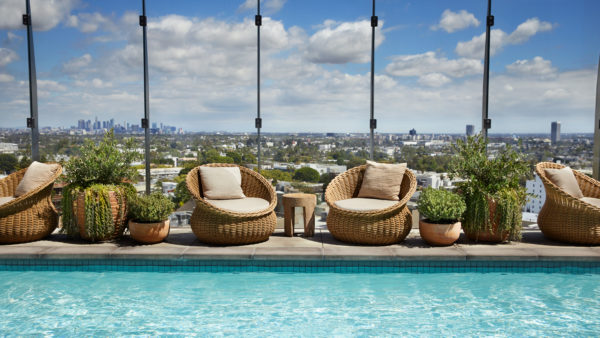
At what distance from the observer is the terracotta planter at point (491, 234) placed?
16.2ft

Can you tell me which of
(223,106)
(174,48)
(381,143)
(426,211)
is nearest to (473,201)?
(426,211)

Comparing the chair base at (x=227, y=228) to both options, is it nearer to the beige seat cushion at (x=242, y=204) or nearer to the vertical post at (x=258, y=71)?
the beige seat cushion at (x=242, y=204)

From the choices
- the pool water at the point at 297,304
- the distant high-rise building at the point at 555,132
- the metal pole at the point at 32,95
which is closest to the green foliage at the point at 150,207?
the pool water at the point at 297,304

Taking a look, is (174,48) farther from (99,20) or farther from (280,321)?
(280,321)

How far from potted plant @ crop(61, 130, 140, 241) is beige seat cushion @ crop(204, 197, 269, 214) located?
98 cm

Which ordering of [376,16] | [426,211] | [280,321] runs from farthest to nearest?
[376,16] → [426,211] → [280,321]

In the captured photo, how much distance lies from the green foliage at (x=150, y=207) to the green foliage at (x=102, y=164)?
1.29ft

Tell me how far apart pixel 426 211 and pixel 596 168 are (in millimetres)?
2927

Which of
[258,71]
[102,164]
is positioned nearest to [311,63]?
[258,71]

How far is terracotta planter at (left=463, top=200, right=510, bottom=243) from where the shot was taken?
16.2 ft

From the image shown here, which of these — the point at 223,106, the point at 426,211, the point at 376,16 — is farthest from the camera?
the point at 223,106

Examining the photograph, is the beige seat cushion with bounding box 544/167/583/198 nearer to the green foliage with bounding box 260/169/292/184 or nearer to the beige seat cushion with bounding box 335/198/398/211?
the beige seat cushion with bounding box 335/198/398/211

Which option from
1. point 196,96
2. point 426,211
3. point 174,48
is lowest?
point 426,211

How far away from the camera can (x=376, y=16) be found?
20.3ft
